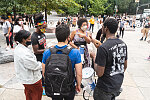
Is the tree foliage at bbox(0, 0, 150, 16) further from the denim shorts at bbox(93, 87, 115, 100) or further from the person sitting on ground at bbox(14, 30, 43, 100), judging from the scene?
the denim shorts at bbox(93, 87, 115, 100)

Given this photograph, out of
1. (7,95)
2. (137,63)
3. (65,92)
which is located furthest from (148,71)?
(7,95)

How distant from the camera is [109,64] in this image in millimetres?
1969

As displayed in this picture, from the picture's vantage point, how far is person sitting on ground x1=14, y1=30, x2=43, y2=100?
236 cm

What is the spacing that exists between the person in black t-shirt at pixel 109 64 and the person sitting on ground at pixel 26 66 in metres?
1.20

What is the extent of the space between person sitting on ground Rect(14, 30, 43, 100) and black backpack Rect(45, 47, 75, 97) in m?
0.65

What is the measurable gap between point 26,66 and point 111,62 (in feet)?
4.83

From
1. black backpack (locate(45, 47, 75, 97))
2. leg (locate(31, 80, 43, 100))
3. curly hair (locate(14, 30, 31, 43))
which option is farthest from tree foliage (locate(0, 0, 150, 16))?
black backpack (locate(45, 47, 75, 97))

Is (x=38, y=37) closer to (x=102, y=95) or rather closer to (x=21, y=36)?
(x=21, y=36)

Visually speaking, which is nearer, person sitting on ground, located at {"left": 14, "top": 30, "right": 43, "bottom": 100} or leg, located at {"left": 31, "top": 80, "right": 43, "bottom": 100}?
Answer: person sitting on ground, located at {"left": 14, "top": 30, "right": 43, "bottom": 100}

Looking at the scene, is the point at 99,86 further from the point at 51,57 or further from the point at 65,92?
the point at 51,57

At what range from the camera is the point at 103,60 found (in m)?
1.88

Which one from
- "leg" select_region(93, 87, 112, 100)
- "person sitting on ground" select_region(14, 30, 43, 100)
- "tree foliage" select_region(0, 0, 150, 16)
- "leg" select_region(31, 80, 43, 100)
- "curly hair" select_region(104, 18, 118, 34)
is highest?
"tree foliage" select_region(0, 0, 150, 16)

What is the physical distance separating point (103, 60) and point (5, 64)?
202 inches

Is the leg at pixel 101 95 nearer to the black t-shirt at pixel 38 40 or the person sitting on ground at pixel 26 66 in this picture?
the person sitting on ground at pixel 26 66
